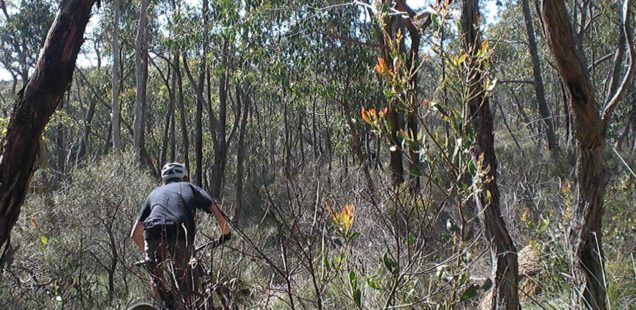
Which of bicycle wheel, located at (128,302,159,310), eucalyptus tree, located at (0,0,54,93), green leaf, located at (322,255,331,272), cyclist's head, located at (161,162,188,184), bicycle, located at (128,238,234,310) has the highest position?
eucalyptus tree, located at (0,0,54,93)

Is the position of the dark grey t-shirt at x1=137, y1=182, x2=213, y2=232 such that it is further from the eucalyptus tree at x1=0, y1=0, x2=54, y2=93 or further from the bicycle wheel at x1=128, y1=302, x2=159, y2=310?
the eucalyptus tree at x1=0, y1=0, x2=54, y2=93

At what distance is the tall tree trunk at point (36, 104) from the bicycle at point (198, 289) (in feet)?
2.75

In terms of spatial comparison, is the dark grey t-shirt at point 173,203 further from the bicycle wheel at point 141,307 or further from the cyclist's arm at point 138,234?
the bicycle wheel at point 141,307

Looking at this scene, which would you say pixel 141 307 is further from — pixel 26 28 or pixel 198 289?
pixel 26 28

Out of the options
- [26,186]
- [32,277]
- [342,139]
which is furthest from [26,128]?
[342,139]

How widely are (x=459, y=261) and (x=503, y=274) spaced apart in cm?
92

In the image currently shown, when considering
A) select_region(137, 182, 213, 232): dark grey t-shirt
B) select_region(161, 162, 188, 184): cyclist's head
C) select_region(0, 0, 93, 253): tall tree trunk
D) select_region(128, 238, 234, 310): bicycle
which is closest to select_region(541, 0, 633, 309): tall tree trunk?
select_region(128, 238, 234, 310): bicycle

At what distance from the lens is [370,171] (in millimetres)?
14266

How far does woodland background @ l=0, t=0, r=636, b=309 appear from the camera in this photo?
2643 millimetres

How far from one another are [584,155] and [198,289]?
75.1 inches

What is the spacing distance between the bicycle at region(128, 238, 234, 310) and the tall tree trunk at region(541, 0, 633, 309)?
62.3 inches

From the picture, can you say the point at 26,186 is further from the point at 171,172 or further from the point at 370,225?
the point at 370,225

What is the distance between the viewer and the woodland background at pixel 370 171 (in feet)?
8.67

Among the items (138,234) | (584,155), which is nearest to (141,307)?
(138,234)
